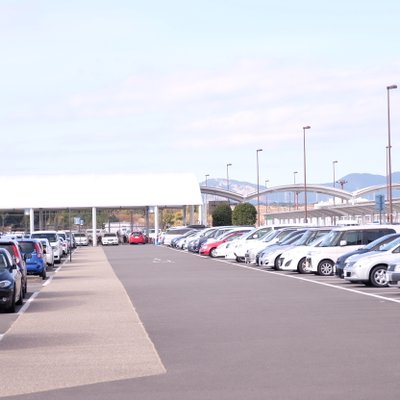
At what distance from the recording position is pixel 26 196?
107m

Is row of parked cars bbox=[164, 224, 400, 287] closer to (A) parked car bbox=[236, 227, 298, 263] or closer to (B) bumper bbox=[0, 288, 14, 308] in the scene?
(A) parked car bbox=[236, 227, 298, 263]

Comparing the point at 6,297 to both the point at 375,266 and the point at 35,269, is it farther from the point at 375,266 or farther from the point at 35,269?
the point at 35,269

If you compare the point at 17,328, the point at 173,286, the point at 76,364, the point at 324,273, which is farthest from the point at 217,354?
Answer: the point at 324,273

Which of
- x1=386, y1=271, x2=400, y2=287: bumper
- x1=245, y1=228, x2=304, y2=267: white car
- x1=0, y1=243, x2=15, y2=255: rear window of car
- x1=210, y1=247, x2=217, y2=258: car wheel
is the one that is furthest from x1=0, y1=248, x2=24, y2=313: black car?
x1=210, y1=247, x2=217, y2=258: car wheel

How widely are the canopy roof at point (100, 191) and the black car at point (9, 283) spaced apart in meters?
79.6

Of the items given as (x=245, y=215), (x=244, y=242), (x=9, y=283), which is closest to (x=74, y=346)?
(x=9, y=283)

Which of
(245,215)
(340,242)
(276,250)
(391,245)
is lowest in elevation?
(276,250)

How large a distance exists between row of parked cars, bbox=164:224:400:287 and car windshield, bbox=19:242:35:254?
346 inches

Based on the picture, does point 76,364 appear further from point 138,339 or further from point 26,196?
point 26,196

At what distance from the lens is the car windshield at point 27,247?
126 feet

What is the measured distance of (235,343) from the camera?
16.7 meters

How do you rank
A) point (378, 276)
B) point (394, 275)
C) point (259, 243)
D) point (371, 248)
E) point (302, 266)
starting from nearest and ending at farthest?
point (394, 275), point (378, 276), point (371, 248), point (302, 266), point (259, 243)

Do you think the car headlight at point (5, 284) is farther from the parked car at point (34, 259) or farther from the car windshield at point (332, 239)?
the car windshield at point (332, 239)

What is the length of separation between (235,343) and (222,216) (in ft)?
306
